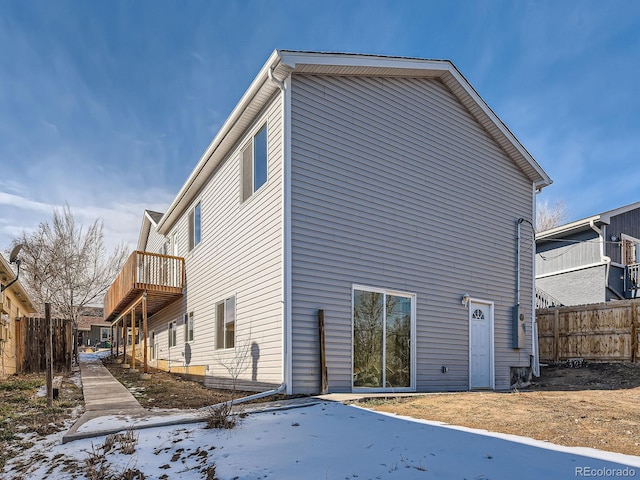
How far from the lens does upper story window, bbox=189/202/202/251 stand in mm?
13288

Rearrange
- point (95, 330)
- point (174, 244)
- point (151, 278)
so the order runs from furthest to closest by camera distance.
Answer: point (95, 330) < point (174, 244) < point (151, 278)

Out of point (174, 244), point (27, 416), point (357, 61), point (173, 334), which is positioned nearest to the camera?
point (27, 416)

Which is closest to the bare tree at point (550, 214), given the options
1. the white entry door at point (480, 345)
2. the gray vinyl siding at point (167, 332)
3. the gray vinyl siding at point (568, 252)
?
the gray vinyl siding at point (568, 252)

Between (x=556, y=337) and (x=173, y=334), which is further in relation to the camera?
(x=173, y=334)

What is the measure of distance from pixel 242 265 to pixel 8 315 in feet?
25.3

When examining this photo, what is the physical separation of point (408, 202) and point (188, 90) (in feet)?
32.3

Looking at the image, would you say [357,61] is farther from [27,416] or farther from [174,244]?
[174,244]

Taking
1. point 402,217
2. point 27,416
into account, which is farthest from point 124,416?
point 402,217

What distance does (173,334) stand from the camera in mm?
15617

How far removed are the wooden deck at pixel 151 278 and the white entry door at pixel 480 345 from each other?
8.71 meters

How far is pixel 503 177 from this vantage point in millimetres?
11875

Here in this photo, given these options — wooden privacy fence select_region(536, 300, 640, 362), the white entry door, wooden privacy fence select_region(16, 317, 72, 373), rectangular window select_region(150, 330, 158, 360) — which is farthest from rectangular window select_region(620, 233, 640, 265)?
wooden privacy fence select_region(16, 317, 72, 373)

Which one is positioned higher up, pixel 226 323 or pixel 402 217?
pixel 402 217

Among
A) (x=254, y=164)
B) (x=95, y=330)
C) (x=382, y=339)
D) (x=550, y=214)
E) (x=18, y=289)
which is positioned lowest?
(x=95, y=330)
